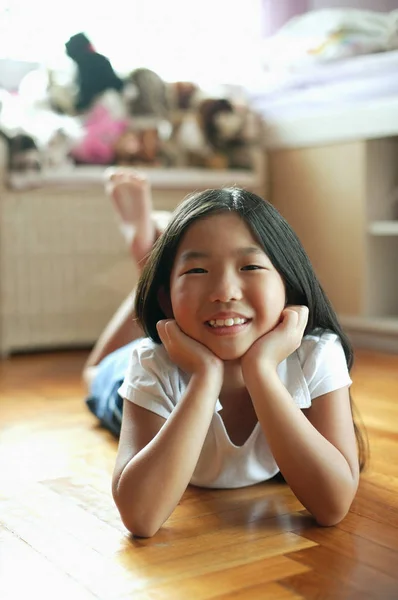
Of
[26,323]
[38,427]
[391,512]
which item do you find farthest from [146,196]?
[391,512]

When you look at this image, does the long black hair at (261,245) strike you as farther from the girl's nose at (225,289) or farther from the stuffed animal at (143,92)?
the stuffed animal at (143,92)

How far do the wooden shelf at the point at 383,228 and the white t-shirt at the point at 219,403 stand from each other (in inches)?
53.4

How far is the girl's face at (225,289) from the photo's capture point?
87 cm

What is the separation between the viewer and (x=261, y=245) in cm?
90

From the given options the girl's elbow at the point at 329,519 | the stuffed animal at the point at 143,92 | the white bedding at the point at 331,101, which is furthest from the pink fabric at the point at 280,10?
the girl's elbow at the point at 329,519

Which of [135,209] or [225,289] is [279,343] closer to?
[225,289]

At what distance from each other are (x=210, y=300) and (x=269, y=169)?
193 cm

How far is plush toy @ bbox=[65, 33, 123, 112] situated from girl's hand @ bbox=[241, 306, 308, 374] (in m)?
1.74

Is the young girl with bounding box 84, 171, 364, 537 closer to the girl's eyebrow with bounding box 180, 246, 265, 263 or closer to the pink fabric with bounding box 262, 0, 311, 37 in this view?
the girl's eyebrow with bounding box 180, 246, 265, 263

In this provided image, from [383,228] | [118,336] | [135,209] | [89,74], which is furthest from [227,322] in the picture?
[89,74]

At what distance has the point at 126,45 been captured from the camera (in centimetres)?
288

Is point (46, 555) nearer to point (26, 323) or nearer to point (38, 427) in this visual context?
point (38, 427)

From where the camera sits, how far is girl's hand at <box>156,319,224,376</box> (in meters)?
0.86

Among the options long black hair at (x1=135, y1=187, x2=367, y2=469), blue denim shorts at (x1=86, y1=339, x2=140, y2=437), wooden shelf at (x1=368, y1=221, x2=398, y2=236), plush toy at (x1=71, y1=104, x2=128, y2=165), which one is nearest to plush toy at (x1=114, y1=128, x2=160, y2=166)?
plush toy at (x1=71, y1=104, x2=128, y2=165)
